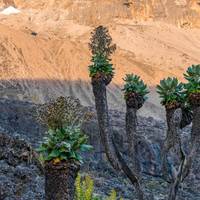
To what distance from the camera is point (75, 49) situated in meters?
74.4

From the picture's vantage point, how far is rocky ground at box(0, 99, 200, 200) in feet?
60.3

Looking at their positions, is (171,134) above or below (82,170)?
above

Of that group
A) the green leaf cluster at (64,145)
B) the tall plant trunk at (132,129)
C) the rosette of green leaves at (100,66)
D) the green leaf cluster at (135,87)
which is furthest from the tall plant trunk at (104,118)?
the green leaf cluster at (64,145)

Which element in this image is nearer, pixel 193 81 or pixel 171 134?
pixel 193 81

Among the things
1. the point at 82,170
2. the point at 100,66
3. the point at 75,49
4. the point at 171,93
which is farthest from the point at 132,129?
the point at 75,49

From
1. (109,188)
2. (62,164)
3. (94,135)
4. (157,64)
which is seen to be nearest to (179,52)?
(157,64)

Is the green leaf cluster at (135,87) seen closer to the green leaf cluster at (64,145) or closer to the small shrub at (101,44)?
the small shrub at (101,44)

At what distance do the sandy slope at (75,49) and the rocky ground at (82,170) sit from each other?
47.5ft

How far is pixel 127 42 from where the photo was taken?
85125mm

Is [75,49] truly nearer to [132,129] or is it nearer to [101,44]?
[101,44]

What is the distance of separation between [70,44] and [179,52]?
55.5ft

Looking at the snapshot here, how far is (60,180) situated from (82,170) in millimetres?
19271

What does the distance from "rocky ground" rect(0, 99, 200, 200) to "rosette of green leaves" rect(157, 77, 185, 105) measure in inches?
193

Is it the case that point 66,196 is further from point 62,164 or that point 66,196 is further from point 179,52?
point 179,52
